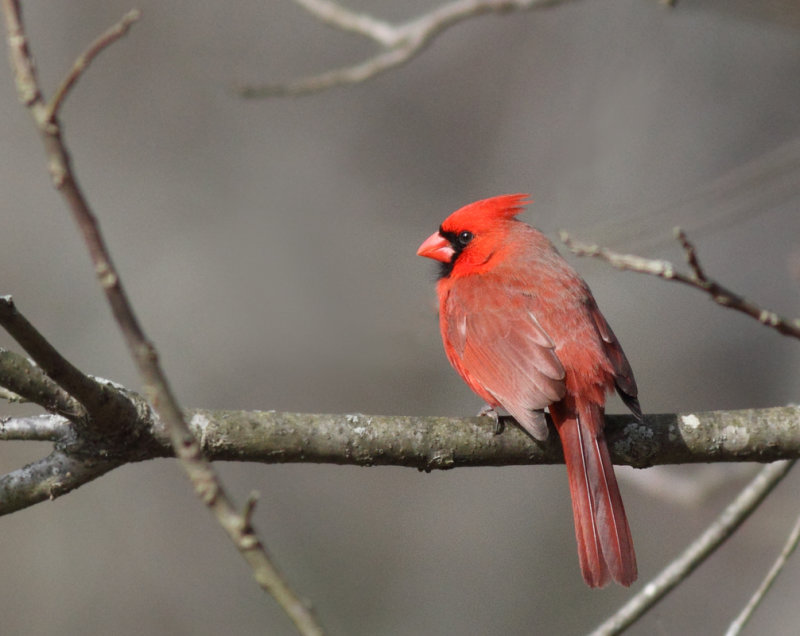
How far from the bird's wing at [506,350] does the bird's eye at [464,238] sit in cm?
39

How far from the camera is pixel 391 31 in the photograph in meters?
3.46

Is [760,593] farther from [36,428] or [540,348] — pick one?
[36,428]

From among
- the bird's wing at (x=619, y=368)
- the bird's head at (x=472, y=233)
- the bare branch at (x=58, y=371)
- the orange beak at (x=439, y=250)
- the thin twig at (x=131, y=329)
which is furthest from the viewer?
the orange beak at (x=439, y=250)

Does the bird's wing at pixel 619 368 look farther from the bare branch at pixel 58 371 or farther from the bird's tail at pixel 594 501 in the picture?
the bare branch at pixel 58 371

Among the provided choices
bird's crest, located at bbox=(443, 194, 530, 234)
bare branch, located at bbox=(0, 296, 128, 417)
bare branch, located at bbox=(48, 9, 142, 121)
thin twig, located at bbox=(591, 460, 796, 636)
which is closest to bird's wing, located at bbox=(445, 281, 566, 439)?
bird's crest, located at bbox=(443, 194, 530, 234)

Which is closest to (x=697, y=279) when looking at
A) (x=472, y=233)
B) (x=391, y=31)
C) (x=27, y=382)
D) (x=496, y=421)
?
(x=496, y=421)

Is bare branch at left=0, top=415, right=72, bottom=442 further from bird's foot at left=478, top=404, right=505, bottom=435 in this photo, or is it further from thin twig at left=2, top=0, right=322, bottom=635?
bird's foot at left=478, top=404, right=505, bottom=435

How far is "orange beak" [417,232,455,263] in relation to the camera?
412cm

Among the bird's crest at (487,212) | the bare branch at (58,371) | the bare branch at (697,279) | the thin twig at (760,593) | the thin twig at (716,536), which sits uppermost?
the bird's crest at (487,212)

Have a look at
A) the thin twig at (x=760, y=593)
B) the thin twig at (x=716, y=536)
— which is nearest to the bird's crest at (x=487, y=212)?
the thin twig at (x=716, y=536)

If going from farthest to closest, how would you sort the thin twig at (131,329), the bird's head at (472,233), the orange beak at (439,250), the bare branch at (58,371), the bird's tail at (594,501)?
the orange beak at (439,250) → the bird's head at (472,233) → the bird's tail at (594,501) → the bare branch at (58,371) → the thin twig at (131,329)

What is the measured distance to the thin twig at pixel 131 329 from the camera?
1.32 meters

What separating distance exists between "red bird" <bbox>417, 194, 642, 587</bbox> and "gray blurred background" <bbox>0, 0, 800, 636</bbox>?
82.6 inches

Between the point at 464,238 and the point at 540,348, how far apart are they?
0.94 metres
